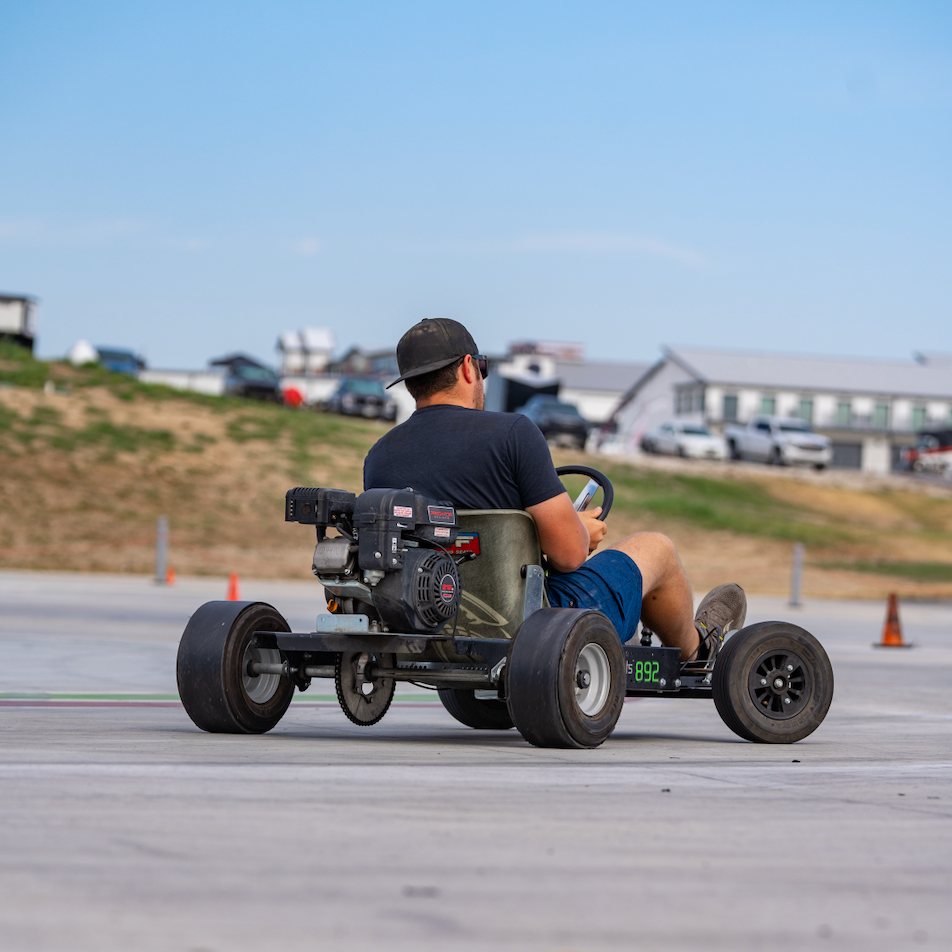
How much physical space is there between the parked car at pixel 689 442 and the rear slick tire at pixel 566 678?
57.1 m

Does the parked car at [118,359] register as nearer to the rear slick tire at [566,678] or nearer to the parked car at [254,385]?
the parked car at [254,385]

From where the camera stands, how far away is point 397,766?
513cm

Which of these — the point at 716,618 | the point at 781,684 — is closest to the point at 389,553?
the point at 716,618

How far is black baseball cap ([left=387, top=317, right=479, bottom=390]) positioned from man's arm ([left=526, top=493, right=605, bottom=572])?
2.35ft

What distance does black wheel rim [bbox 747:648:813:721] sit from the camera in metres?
6.64

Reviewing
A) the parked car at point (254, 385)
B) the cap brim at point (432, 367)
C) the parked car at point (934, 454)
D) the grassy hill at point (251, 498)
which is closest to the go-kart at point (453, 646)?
the cap brim at point (432, 367)

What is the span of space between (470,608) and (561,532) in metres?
0.48

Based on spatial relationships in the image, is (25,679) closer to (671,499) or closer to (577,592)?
(577,592)

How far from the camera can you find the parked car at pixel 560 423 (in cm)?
5350

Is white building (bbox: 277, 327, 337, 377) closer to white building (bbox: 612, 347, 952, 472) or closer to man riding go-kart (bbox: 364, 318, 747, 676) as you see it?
white building (bbox: 612, 347, 952, 472)

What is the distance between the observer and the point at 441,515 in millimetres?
5816

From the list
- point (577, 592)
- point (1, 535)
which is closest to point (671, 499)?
point (1, 535)

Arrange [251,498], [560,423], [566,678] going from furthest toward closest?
[560,423] → [251,498] → [566,678]

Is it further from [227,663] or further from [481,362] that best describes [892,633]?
[227,663]
